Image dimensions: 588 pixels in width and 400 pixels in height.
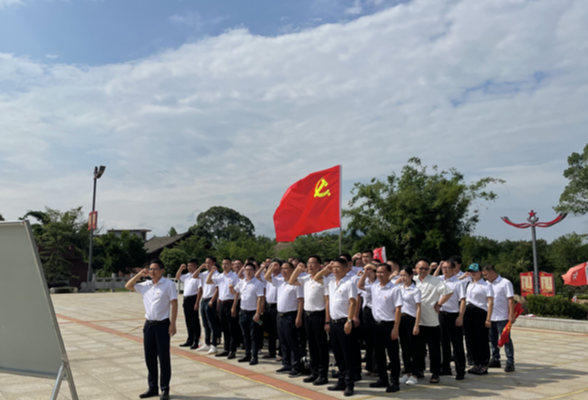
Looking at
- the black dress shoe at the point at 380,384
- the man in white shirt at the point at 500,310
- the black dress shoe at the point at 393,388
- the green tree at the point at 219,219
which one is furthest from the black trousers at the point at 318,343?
the green tree at the point at 219,219

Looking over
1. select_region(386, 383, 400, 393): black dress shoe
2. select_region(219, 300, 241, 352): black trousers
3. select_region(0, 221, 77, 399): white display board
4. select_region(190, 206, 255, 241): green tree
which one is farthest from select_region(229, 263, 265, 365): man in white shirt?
select_region(190, 206, 255, 241): green tree

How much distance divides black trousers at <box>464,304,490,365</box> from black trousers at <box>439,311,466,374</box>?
1.41 feet

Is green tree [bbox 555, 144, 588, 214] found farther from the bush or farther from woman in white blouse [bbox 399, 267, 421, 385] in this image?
woman in white blouse [bbox 399, 267, 421, 385]

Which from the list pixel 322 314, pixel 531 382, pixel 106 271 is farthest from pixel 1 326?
pixel 106 271

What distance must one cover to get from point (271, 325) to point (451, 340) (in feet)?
10.5

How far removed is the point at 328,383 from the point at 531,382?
3.01 metres

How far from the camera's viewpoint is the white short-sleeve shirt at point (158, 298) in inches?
253

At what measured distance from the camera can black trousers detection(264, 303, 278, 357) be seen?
8.98m

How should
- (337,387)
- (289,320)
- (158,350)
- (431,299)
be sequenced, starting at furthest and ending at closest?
(289,320)
(431,299)
(337,387)
(158,350)

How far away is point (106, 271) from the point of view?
152ft

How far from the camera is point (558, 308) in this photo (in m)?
14.8

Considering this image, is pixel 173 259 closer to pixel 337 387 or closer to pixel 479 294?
pixel 479 294

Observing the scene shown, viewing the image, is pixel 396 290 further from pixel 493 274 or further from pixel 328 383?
pixel 493 274

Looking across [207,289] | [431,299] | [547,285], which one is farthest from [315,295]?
[547,285]
